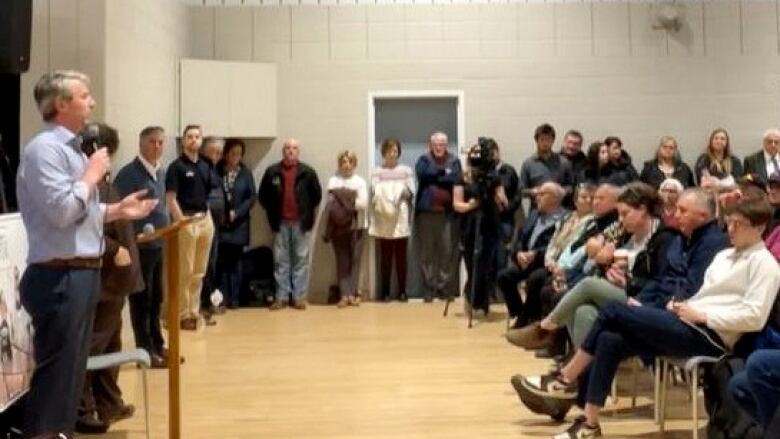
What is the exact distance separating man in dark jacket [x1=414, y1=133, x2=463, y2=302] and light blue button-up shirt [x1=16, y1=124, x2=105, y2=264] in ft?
19.0

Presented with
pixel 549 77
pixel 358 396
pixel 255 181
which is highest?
pixel 549 77

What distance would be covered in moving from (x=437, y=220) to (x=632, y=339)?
5.23m

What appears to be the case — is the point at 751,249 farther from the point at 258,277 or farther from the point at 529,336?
the point at 258,277

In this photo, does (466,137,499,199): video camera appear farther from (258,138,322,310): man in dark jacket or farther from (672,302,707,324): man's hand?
(672,302,707,324): man's hand

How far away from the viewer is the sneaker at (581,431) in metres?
4.08

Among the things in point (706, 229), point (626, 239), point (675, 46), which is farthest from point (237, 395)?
point (675, 46)

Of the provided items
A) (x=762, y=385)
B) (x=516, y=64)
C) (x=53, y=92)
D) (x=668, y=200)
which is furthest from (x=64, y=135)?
(x=516, y=64)

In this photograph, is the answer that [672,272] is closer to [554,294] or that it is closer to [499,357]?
[554,294]

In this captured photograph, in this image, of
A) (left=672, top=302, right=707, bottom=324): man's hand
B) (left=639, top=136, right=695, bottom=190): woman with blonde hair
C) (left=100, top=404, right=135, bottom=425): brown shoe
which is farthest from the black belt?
(left=639, top=136, right=695, bottom=190): woman with blonde hair

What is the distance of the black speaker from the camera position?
480 centimetres

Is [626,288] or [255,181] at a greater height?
[255,181]

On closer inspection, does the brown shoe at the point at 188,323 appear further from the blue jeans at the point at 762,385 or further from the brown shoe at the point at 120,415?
the blue jeans at the point at 762,385

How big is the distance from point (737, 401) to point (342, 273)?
5.99 m

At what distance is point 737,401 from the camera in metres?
3.39
